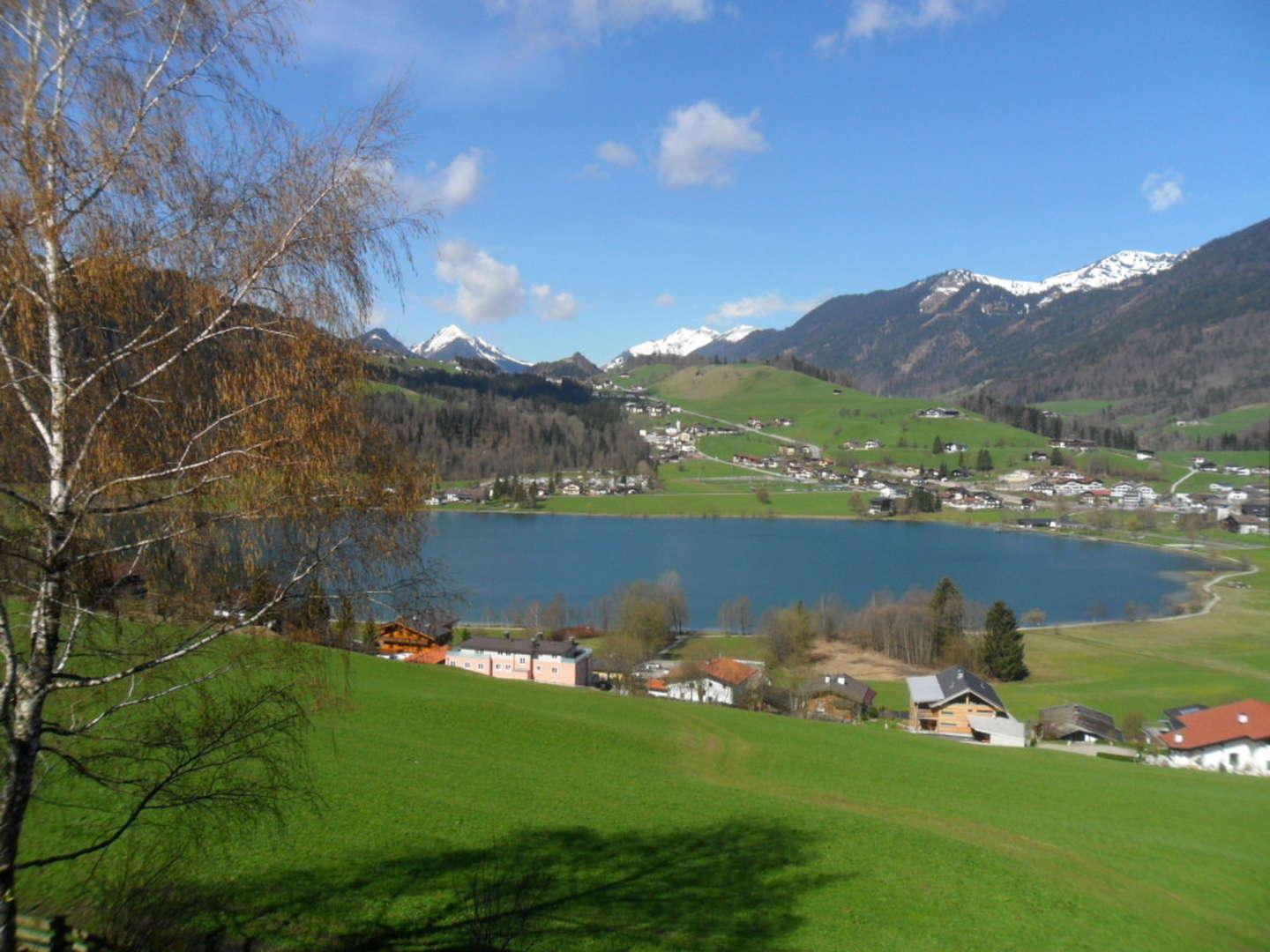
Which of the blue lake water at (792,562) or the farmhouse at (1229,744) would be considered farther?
the blue lake water at (792,562)

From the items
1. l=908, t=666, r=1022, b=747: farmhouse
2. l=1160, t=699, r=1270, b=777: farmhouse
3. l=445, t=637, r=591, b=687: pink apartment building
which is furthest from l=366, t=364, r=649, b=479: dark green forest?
Answer: l=1160, t=699, r=1270, b=777: farmhouse

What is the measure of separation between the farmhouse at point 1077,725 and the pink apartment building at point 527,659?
13.9 m

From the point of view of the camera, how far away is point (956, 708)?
23.6m

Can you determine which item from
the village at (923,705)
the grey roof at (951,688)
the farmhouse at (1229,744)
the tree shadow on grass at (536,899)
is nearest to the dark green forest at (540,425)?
the village at (923,705)

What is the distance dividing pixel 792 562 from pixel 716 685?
93.6ft

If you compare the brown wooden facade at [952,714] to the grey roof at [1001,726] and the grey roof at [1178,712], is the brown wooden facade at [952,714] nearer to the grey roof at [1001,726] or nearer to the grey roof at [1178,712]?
the grey roof at [1001,726]

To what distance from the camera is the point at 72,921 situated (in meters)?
4.16

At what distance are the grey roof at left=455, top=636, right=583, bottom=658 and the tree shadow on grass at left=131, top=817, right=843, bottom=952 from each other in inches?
736

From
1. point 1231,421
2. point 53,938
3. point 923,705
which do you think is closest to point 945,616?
point 923,705

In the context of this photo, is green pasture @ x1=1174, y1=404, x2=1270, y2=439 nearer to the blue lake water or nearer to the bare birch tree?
the blue lake water

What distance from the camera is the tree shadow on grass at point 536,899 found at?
181 inches

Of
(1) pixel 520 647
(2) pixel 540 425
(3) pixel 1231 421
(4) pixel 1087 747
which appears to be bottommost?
(4) pixel 1087 747

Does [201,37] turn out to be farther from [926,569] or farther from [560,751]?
[926,569]

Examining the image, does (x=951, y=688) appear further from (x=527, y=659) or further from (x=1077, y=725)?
(x=527, y=659)
